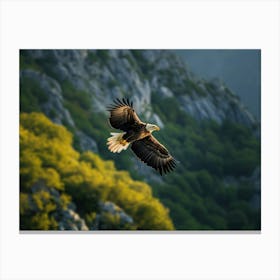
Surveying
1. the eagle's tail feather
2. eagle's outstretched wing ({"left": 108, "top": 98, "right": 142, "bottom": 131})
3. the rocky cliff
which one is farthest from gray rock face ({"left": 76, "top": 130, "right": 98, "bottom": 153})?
eagle's outstretched wing ({"left": 108, "top": 98, "right": 142, "bottom": 131})

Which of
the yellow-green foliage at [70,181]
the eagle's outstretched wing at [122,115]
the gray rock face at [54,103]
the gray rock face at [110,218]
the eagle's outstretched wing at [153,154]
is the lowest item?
the gray rock face at [110,218]

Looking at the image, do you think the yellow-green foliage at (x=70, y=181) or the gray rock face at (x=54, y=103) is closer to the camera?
the yellow-green foliage at (x=70, y=181)

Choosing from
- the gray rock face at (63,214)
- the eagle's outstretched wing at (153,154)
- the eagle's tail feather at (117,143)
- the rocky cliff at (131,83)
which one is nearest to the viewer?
the eagle's tail feather at (117,143)

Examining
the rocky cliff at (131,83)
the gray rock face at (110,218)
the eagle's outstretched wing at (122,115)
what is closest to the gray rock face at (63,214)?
the gray rock face at (110,218)

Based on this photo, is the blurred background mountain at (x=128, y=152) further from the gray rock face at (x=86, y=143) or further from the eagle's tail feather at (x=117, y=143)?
the eagle's tail feather at (x=117, y=143)

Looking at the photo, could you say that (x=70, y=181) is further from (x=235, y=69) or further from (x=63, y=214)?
(x=235, y=69)

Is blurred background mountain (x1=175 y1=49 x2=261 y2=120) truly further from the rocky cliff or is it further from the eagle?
the eagle

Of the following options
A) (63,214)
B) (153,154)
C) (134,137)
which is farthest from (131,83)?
(134,137)
